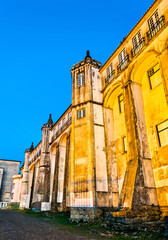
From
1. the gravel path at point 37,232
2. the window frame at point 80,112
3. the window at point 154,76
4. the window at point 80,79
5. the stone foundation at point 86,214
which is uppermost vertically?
the window at point 80,79

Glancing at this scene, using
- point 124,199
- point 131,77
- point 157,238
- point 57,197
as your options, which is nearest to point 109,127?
point 131,77

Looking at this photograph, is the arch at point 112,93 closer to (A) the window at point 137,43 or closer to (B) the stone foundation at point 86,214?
(A) the window at point 137,43

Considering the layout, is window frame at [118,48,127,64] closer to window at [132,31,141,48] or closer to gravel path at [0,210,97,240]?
window at [132,31,141,48]

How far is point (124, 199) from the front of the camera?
10398 millimetres

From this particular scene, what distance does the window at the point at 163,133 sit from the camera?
1177 centimetres

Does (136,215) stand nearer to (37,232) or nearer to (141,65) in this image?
(37,232)

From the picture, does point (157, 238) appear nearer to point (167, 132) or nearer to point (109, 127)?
point (167, 132)

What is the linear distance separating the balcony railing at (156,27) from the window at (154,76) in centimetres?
203

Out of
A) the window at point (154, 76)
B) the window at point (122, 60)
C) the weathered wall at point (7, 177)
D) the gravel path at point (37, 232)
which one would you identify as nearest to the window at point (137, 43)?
the window at point (122, 60)

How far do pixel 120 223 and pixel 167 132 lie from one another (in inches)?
228

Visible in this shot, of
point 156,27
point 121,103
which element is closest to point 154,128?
point 121,103

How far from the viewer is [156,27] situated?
12.7 meters

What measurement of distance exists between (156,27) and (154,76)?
3128mm

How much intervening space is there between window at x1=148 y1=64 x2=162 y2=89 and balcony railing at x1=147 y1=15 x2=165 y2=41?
6.65ft
